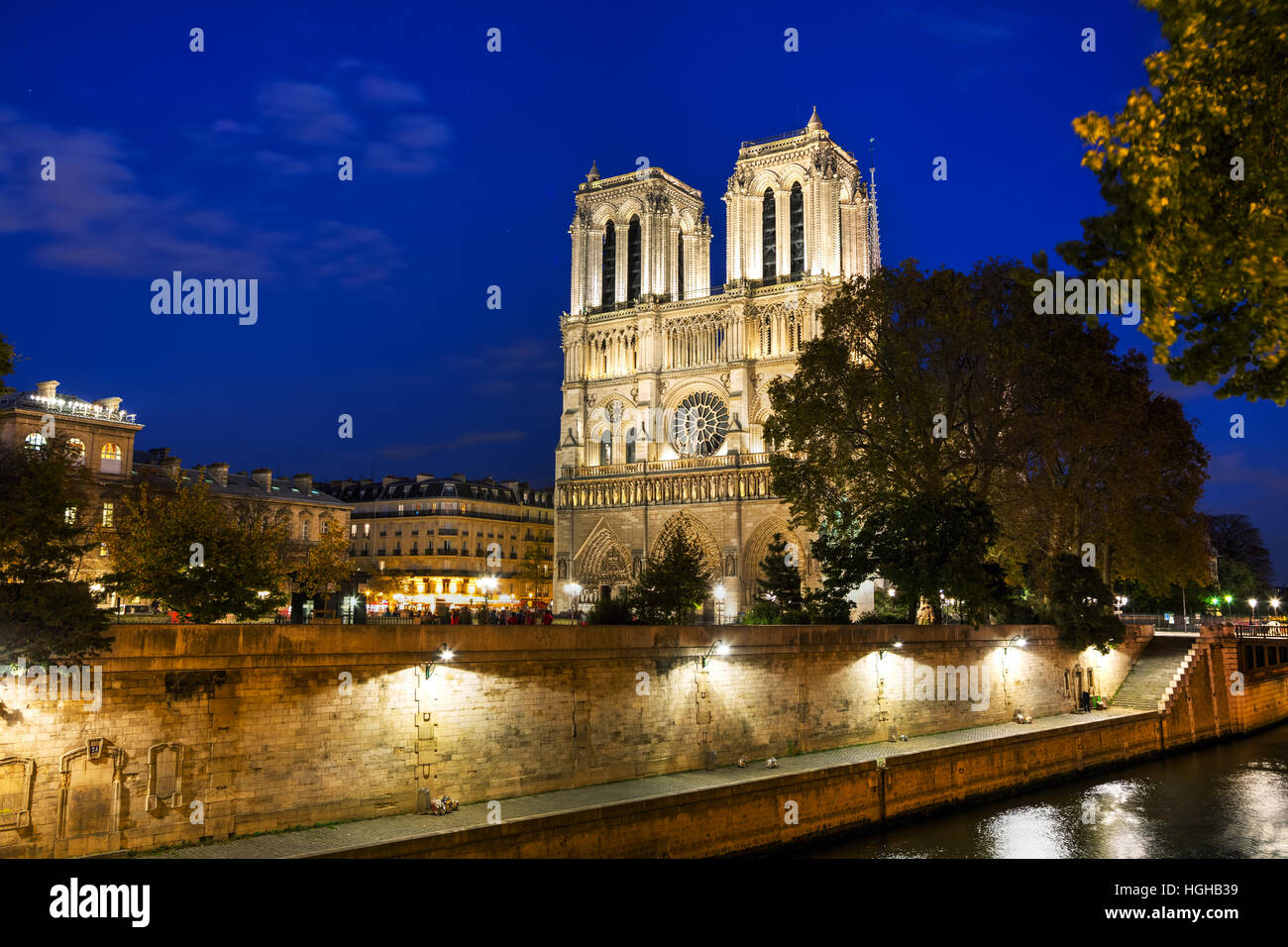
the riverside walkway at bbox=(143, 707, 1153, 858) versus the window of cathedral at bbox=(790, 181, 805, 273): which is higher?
the window of cathedral at bbox=(790, 181, 805, 273)

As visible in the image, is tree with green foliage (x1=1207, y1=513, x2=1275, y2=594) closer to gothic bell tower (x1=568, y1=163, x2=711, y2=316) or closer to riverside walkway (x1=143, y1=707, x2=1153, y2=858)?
gothic bell tower (x1=568, y1=163, x2=711, y2=316)

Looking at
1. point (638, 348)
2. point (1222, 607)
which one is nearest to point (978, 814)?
point (638, 348)

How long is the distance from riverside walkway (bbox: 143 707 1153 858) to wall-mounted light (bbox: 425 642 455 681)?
2312 mm

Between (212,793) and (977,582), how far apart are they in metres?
22.9

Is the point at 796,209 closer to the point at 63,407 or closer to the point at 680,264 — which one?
the point at 680,264

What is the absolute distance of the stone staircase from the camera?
38.0 metres

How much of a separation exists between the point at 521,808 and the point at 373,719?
9.40 ft

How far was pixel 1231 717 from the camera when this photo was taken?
40594mm

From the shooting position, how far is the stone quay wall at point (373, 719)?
14406mm

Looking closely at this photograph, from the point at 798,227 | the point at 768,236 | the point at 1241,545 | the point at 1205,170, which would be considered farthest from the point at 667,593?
the point at 1241,545

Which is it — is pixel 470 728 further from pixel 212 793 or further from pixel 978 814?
pixel 978 814

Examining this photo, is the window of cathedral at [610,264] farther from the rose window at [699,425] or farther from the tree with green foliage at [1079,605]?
the tree with green foliage at [1079,605]
